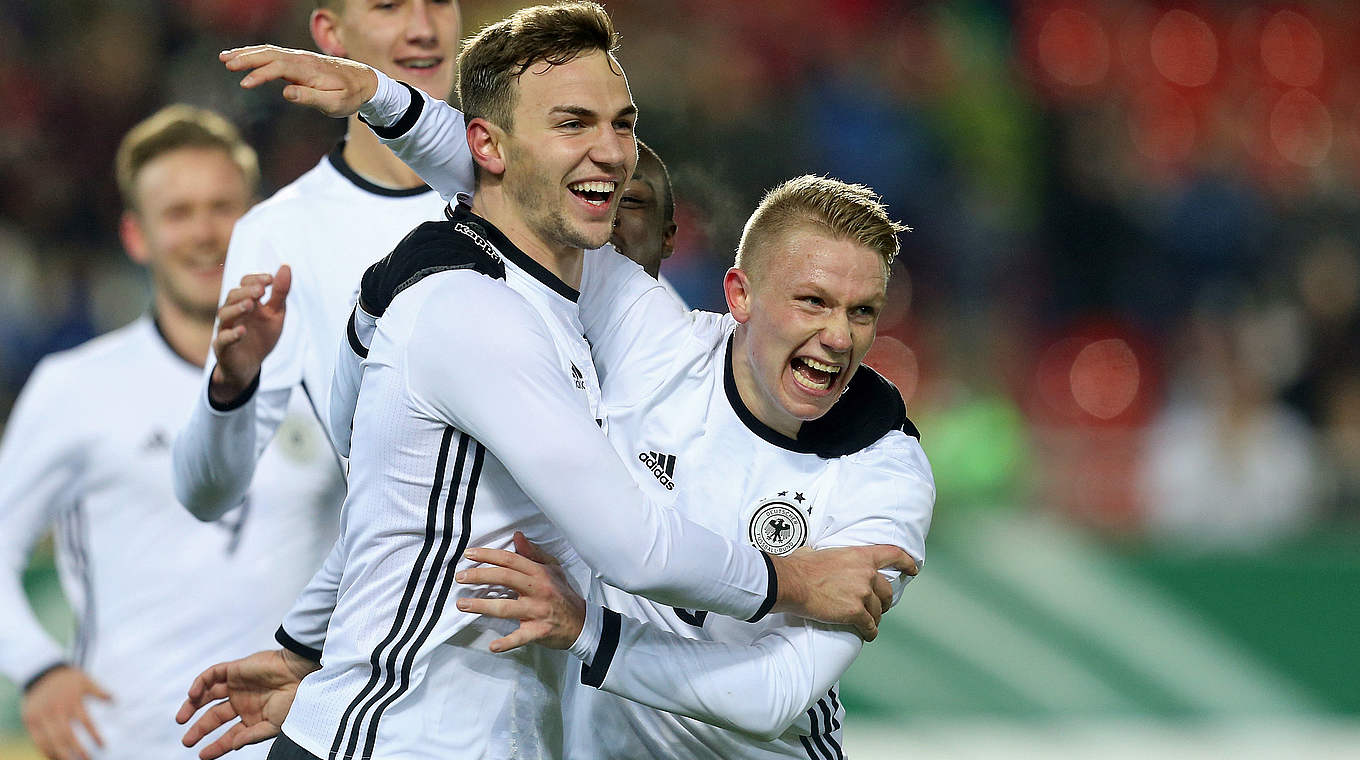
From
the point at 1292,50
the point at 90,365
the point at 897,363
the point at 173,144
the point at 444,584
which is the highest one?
the point at 1292,50

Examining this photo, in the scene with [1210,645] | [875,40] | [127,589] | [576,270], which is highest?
[875,40]

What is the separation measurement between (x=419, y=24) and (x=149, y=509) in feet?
→ 5.79

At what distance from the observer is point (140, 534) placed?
4.64m

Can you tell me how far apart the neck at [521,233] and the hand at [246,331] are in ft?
2.24

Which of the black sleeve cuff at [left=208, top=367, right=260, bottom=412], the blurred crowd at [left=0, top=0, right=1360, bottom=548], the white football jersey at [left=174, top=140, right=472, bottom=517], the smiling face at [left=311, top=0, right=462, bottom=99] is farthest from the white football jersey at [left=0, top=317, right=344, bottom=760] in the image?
the blurred crowd at [left=0, top=0, right=1360, bottom=548]

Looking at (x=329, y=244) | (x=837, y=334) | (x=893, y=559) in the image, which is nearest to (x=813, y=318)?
(x=837, y=334)

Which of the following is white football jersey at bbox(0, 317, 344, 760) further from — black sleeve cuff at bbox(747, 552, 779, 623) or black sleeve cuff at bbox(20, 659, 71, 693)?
black sleeve cuff at bbox(747, 552, 779, 623)

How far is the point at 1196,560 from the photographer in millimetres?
7316

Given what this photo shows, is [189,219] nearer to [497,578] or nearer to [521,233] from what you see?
[521,233]

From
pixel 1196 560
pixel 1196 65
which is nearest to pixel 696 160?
pixel 1196 560

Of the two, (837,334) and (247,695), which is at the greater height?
(837,334)

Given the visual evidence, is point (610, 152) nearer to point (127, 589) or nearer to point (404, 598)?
point (404, 598)

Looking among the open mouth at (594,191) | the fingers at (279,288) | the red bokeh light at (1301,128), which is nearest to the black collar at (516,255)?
the open mouth at (594,191)

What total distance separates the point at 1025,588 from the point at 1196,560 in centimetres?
84
